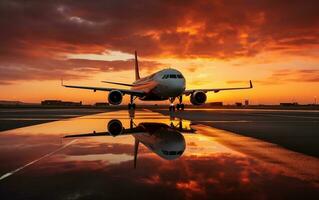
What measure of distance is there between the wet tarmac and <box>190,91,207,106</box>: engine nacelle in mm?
27390

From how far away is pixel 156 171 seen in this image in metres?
7.68

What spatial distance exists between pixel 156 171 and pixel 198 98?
107 feet

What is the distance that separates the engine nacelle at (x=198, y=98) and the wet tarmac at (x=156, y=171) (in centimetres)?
2739

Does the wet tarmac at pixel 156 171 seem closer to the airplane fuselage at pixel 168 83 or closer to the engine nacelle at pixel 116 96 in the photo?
the airplane fuselage at pixel 168 83

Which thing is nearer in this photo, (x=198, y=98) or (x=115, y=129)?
(x=115, y=129)

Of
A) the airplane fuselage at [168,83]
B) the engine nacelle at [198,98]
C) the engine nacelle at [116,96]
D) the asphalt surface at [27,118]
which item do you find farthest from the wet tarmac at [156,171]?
the engine nacelle at [198,98]

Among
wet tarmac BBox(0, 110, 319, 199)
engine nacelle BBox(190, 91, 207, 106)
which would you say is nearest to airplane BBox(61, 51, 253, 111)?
engine nacelle BBox(190, 91, 207, 106)

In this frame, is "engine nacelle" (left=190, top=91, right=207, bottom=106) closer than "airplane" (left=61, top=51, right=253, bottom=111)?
No

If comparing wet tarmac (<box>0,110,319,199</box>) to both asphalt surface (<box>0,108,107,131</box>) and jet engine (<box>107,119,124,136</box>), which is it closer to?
jet engine (<box>107,119,124,136</box>)

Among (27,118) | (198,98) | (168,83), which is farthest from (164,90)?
(27,118)

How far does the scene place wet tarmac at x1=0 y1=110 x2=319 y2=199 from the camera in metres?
5.98

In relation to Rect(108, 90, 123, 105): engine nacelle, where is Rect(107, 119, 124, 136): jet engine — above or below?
below

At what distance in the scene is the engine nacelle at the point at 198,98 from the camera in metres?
39.7

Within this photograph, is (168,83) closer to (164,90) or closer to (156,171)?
(164,90)
